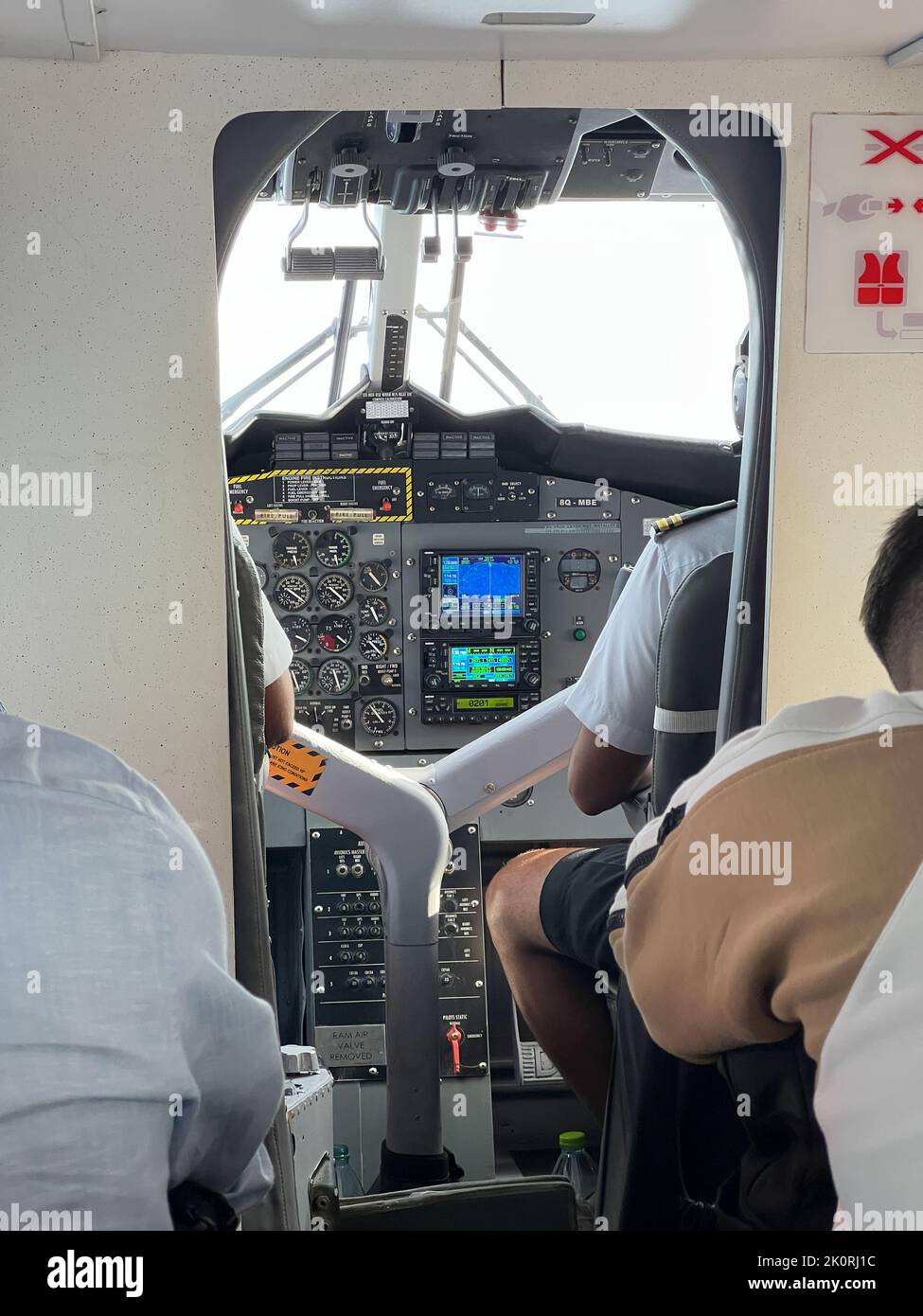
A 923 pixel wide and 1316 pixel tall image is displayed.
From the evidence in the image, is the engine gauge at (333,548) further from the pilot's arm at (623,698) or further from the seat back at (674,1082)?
the seat back at (674,1082)

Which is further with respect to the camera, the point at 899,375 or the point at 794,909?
the point at 899,375

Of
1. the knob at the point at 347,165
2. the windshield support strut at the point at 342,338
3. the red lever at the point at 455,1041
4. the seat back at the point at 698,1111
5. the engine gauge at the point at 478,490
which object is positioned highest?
the knob at the point at 347,165

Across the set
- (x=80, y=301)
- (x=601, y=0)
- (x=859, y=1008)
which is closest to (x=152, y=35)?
(x=80, y=301)

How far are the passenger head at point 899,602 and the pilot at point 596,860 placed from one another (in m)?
0.26

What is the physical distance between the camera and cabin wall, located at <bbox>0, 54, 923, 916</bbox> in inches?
75.4

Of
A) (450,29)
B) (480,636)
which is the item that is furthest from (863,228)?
(480,636)

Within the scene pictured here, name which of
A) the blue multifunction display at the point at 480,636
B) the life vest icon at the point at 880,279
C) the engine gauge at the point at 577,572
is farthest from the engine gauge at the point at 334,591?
the life vest icon at the point at 880,279

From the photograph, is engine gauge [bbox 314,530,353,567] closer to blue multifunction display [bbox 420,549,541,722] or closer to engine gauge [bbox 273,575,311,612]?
engine gauge [bbox 273,575,311,612]

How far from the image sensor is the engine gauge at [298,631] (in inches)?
155

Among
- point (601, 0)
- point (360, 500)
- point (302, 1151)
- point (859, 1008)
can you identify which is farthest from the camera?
point (360, 500)
